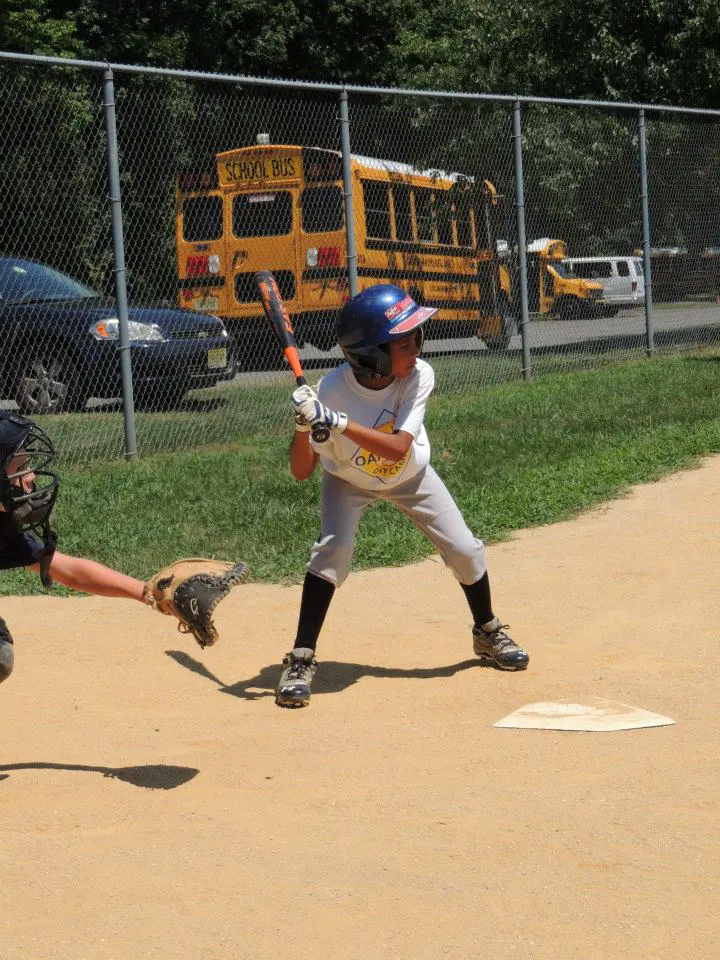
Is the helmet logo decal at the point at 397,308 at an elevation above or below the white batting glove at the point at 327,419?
above

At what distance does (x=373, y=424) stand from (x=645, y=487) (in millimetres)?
3919

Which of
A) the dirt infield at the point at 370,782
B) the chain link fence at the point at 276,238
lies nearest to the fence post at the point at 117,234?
the chain link fence at the point at 276,238

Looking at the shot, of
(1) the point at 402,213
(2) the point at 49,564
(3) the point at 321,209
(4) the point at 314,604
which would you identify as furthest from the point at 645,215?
(2) the point at 49,564

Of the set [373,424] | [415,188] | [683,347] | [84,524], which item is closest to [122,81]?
[415,188]

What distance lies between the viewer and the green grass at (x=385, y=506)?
7309mm

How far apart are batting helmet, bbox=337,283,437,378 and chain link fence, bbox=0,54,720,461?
4051 millimetres

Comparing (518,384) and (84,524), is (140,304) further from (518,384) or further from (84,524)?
(518,384)

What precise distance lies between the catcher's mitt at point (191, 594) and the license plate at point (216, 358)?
234 inches

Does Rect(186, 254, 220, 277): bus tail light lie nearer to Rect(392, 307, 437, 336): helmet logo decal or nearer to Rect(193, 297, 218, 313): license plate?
Rect(193, 297, 218, 313): license plate

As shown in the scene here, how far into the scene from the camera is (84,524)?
7762mm

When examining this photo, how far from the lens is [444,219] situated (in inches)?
481

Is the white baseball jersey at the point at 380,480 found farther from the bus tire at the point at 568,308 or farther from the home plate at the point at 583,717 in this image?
the bus tire at the point at 568,308

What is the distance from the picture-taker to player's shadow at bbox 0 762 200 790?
4.16 metres

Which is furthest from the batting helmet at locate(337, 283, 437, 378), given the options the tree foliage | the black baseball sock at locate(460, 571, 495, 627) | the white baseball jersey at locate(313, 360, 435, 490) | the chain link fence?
the tree foliage
